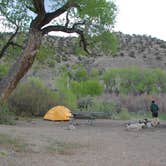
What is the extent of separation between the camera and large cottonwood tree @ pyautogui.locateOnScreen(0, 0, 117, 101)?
51.3ft

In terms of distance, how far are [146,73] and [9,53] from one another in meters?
41.4

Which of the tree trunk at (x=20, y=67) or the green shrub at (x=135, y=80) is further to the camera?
the green shrub at (x=135, y=80)

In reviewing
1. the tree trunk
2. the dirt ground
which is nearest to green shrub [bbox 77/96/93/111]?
the dirt ground

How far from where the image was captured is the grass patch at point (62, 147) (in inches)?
566

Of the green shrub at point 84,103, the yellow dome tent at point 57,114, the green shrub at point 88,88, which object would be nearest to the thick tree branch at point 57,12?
the yellow dome tent at point 57,114

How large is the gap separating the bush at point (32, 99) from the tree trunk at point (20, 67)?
17082mm

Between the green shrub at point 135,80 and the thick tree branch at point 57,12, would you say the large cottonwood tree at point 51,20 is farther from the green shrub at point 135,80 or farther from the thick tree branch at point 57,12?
the green shrub at point 135,80

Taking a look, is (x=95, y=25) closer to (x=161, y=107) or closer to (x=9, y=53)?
(x=9, y=53)

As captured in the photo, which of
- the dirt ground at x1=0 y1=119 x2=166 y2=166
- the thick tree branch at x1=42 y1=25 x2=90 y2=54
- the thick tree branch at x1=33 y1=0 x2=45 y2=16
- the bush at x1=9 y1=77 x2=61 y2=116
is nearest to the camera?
the dirt ground at x1=0 y1=119 x2=166 y2=166

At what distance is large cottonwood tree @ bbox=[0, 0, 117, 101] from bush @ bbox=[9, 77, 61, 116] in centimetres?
1163

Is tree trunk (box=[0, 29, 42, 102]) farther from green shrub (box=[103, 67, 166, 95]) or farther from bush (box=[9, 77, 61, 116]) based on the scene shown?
green shrub (box=[103, 67, 166, 95])

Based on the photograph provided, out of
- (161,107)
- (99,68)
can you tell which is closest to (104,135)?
(161,107)

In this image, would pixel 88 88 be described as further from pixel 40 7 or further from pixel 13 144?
pixel 13 144

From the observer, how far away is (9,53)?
80.2ft
